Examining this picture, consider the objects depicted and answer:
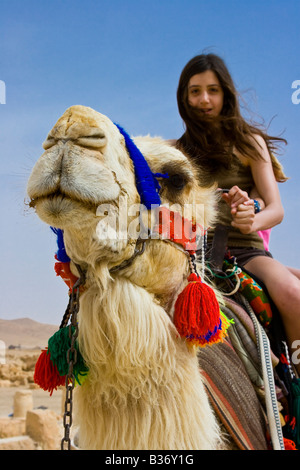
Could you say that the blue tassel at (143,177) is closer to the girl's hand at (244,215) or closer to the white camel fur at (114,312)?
the white camel fur at (114,312)

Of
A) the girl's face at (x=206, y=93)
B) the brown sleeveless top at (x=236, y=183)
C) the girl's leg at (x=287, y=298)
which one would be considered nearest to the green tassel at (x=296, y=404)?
the girl's leg at (x=287, y=298)

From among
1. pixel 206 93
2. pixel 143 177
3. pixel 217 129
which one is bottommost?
pixel 143 177

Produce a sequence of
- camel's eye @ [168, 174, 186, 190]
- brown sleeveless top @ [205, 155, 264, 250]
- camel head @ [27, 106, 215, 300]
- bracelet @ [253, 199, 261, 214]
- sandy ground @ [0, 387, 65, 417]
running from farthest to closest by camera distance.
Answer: sandy ground @ [0, 387, 65, 417] < brown sleeveless top @ [205, 155, 264, 250] < bracelet @ [253, 199, 261, 214] < camel's eye @ [168, 174, 186, 190] < camel head @ [27, 106, 215, 300]

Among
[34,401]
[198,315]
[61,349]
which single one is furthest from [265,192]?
[34,401]

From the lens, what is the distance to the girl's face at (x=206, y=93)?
308 cm

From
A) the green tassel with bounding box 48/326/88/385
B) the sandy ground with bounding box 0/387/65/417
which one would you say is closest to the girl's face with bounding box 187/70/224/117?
the green tassel with bounding box 48/326/88/385

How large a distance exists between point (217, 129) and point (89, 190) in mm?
1524

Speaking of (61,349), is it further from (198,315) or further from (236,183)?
(236,183)

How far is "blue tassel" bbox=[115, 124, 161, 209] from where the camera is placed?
1.95 m

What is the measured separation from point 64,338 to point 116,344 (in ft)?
0.89

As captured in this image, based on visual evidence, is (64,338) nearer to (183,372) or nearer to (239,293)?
(183,372)

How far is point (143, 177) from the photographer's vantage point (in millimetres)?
1972

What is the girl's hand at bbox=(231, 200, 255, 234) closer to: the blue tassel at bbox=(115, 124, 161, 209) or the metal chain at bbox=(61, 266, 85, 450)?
the blue tassel at bbox=(115, 124, 161, 209)

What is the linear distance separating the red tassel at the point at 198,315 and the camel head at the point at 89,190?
165mm
